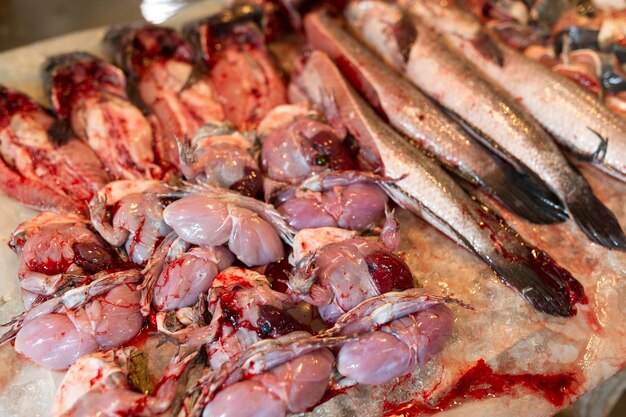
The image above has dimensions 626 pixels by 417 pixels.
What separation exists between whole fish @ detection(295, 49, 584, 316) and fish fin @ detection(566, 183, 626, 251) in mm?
320

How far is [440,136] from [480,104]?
33cm

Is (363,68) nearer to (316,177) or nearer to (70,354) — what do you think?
(316,177)

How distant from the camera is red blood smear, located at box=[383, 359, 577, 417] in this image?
228cm

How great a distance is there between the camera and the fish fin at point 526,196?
293 cm

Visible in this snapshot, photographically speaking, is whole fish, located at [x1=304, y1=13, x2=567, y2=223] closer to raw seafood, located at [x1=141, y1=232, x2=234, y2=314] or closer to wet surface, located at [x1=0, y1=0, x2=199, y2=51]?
raw seafood, located at [x1=141, y1=232, x2=234, y2=314]

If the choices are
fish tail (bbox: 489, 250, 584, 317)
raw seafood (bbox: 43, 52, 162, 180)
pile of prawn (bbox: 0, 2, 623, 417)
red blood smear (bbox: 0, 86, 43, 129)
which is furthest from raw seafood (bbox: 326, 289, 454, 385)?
red blood smear (bbox: 0, 86, 43, 129)

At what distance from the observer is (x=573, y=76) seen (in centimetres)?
342

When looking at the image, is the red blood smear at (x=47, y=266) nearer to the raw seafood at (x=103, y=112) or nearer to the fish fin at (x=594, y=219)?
the raw seafood at (x=103, y=112)

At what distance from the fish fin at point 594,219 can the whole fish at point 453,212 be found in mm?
320

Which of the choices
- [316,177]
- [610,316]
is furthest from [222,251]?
[610,316]

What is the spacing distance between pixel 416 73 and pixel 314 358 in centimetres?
210

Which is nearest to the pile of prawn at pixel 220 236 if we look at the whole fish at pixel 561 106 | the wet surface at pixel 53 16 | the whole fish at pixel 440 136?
the whole fish at pixel 440 136

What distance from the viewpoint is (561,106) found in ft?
10.5

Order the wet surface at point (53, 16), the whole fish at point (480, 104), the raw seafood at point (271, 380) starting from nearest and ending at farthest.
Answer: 1. the raw seafood at point (271, 380)
2. the whole fish at point (480, 104)
3. the wet surface at point (53, 16)
